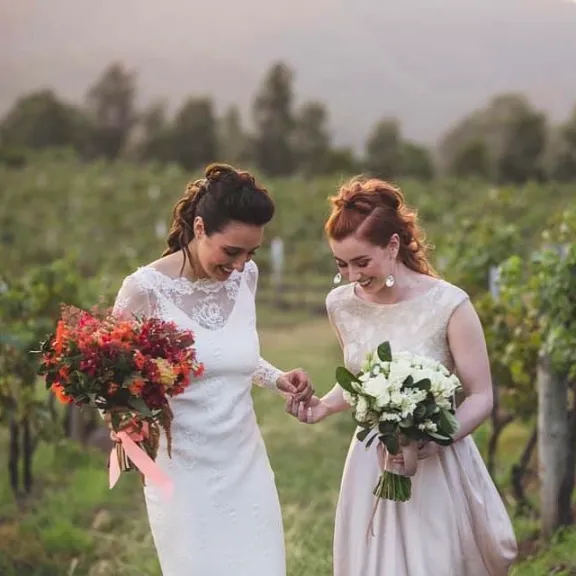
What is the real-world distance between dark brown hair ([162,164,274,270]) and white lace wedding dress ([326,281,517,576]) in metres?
0.44

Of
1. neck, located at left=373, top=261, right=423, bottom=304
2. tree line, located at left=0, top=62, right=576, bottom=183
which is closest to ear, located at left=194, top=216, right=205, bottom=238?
neck, located at left=373, top=261, right=423, bottom=304

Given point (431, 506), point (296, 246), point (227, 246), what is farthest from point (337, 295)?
point (296, 246)

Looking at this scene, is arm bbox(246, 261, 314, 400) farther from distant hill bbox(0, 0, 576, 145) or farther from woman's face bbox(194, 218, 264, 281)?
distant hill bbox(0, 0, 576, 145)

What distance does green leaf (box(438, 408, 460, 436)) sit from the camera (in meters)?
2.85

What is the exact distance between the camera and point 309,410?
341 cm

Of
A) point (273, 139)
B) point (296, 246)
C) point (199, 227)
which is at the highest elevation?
point (199, 227)

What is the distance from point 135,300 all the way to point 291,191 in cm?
2557

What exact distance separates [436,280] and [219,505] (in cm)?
89

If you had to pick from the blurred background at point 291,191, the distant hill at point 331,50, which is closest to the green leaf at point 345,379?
the blurred background at point 291,191

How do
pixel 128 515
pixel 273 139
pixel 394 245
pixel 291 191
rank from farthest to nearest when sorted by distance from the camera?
1. pixel 273 139
2. pixel 291 191
3. pixel 128 515
4. pixel 394 245

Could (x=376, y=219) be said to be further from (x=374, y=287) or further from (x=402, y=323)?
(x=402, y=323)

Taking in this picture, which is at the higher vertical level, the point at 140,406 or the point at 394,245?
the point at 394,245

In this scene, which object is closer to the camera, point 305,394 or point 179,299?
point 179,299

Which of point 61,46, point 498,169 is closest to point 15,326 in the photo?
point 498,169
